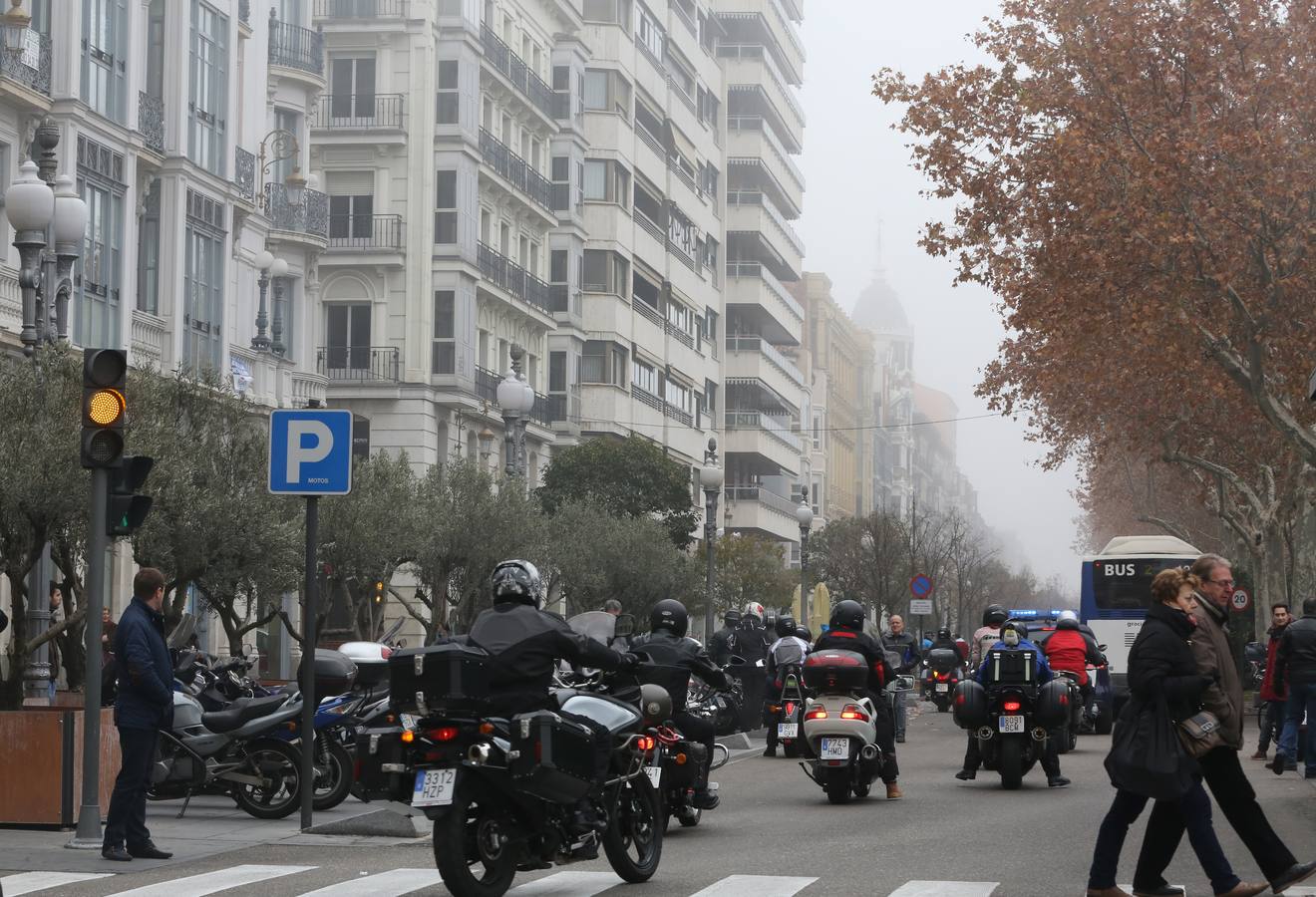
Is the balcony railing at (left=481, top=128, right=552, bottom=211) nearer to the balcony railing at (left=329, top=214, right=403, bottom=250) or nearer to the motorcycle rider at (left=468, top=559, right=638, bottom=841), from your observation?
the balcony railing at (left=329, top=214, right=403, bottom=250)

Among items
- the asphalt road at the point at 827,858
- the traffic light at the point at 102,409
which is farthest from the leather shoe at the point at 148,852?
the traffic light at the point at 102,409

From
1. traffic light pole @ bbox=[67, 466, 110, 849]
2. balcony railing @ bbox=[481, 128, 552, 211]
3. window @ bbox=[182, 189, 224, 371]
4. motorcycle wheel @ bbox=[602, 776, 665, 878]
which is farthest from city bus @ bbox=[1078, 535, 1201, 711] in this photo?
motorcycle wheel @ bbox=[602, 776, 665, 878]

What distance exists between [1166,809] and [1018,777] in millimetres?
8852

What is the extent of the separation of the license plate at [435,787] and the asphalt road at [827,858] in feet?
3.92

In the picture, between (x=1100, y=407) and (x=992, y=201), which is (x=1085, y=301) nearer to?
(x=992, y=201)

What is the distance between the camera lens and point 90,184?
108 feet

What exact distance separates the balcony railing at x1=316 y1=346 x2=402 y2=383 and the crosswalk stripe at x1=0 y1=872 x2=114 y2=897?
3942 centimetres

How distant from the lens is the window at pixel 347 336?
2055 inches

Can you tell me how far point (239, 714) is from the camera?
646 inches

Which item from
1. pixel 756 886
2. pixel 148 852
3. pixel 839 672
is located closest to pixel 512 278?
pixel 839 672

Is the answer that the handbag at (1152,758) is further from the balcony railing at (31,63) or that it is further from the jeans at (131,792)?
the balcony railing at (31,63)

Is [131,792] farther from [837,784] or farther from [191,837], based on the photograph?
[837,784]

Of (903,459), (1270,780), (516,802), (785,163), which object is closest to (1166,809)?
(516,802)

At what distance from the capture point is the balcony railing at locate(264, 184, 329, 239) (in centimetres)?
4469
